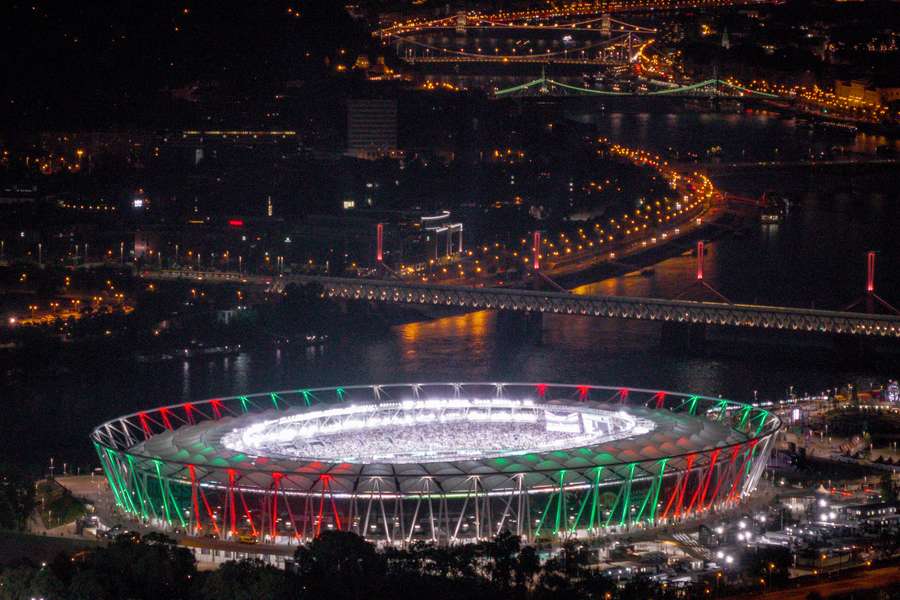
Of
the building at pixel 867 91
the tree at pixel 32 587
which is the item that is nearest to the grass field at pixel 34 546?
the tree at pixel 32 587

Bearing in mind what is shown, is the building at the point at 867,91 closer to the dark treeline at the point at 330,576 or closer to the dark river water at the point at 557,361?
the dark river water at the point at 557,361

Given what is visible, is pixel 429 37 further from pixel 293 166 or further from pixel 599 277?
pixel 599 277

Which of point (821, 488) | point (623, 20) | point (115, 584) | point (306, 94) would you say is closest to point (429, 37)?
point (623, 20)

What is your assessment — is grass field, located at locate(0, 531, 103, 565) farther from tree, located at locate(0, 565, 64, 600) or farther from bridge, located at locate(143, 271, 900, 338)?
bridge, located at locate(143, 271, 900, 338)

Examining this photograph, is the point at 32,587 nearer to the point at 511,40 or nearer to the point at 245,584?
the point at 245,584

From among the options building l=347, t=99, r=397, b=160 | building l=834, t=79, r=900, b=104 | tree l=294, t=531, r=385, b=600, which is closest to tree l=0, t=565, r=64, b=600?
tree l=294, t=531, r=385, b=600

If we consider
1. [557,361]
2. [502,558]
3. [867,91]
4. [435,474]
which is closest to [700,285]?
[557,361]
